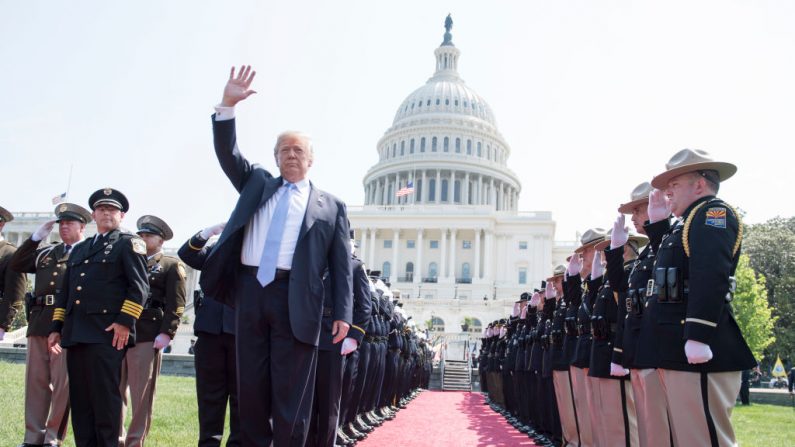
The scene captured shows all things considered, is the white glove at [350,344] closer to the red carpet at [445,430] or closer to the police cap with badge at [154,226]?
the police cap with badge at [154,226]

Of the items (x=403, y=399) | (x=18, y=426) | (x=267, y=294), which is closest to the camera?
(x=267, y=294)

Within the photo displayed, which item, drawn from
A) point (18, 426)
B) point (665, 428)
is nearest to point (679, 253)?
point (665, 428)

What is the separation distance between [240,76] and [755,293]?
4090cm

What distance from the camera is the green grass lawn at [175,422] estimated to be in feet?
28.9

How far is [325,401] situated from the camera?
714 centimetres

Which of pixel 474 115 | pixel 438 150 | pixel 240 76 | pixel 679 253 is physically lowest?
pixel 679 253

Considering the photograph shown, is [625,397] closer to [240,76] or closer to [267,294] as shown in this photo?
[267,294]

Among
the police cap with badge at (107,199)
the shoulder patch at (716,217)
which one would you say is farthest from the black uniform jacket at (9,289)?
the shoulder patch at (716,217)

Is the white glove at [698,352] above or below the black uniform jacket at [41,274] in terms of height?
below

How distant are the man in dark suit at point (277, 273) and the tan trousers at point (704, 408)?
232cm

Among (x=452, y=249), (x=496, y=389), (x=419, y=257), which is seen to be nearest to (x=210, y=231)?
(x=496, y=389)

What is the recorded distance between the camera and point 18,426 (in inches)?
356

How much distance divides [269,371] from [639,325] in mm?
3111

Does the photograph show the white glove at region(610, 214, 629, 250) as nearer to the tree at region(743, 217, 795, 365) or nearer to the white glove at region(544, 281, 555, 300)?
the white glove at region(544, 281, 555, 300)
